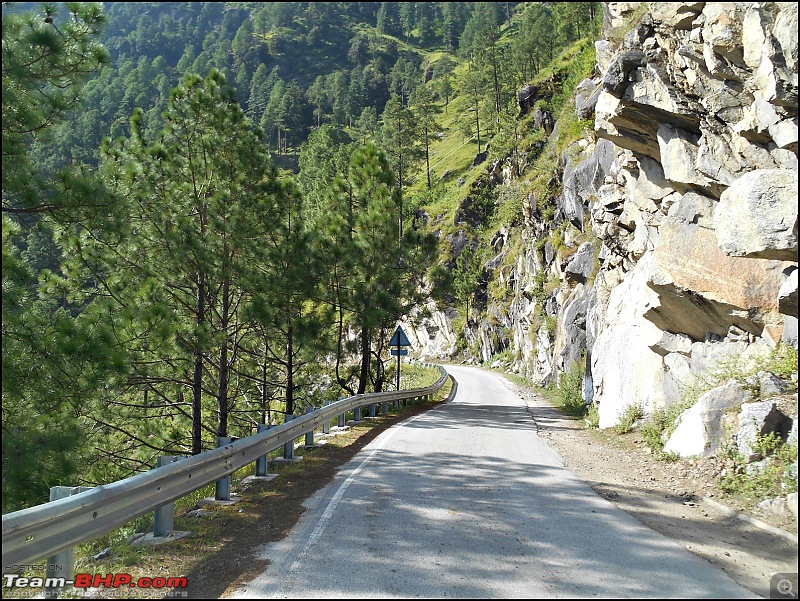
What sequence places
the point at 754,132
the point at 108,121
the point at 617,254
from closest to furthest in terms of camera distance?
the point at 754,132
the point at 617,254
the point at 108,121

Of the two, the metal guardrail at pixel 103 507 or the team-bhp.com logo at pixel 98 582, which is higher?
the metal guardrail at pixel 103 507

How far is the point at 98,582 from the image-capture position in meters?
4.55

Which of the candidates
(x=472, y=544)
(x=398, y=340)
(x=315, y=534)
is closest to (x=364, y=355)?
(x=398, y=340)

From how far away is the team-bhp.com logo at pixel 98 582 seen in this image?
4.37 m

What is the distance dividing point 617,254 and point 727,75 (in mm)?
8079

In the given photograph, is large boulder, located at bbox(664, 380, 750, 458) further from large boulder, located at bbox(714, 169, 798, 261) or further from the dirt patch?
the dirt patch

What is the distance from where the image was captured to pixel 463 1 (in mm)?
174875

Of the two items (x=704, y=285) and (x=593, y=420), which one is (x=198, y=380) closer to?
(x=593, y=420)

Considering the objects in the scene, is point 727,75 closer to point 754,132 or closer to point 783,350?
point 754,132

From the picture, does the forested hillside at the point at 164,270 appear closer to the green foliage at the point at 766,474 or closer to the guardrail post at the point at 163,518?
the guardrail post at the point at 163,518

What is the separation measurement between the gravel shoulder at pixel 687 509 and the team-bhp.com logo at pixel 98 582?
475 centimetres

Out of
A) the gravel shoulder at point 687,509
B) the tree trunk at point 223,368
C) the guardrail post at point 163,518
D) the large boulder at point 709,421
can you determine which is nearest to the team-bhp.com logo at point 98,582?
the guardrail post at point 163,518

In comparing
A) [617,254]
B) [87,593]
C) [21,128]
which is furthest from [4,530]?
[617,254]

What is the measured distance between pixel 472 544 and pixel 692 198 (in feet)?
29.4
